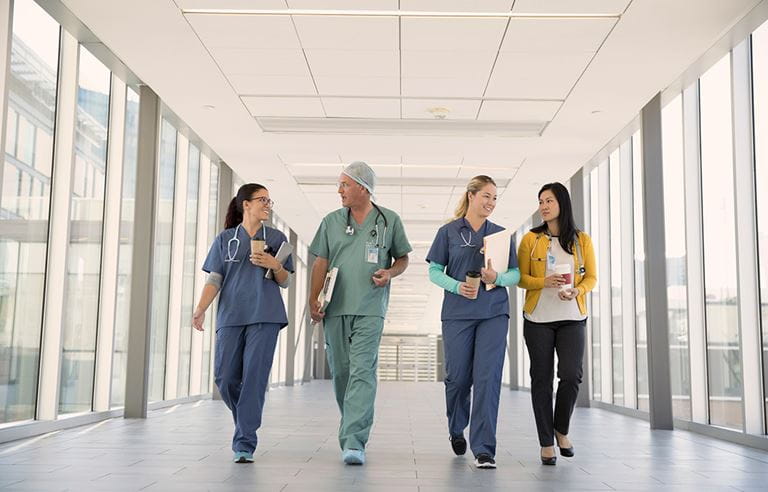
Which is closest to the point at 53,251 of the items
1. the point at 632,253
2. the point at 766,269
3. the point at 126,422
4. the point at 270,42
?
the point at 126,422

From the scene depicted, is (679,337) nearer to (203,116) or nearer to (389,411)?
(389,411)

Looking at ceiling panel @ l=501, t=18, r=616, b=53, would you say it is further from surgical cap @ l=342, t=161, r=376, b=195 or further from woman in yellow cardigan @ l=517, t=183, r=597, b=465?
surgical cap @ l=342, t=161, r=376, b=195

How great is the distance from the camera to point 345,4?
17.7 ft

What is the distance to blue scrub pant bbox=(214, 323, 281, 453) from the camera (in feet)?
13.6

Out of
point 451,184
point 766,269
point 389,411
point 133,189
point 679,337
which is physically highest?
point 451,184

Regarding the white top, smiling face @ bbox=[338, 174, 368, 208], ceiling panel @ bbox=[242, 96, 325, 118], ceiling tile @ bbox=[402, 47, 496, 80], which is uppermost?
ceiling tile @ bbox=[402, 47, 496, 80]

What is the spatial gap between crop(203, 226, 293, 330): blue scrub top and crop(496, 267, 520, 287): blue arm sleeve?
113 centimetres

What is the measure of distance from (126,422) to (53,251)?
5.16 ft

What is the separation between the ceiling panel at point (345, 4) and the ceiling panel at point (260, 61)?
3.00ft

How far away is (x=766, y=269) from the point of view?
5660mm

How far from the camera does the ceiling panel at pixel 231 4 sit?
5387 mm

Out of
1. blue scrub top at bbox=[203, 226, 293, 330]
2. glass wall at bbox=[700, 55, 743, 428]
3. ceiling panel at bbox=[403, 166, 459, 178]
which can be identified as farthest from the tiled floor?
ceiling panel at bbox=[403, 166, 459, 178]

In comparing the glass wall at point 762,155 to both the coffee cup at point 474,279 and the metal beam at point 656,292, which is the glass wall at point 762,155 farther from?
the coffee cup at point 474,279

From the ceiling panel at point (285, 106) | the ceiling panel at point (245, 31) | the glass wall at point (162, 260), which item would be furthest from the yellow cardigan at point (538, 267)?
the glass wall at point (162, 260)
